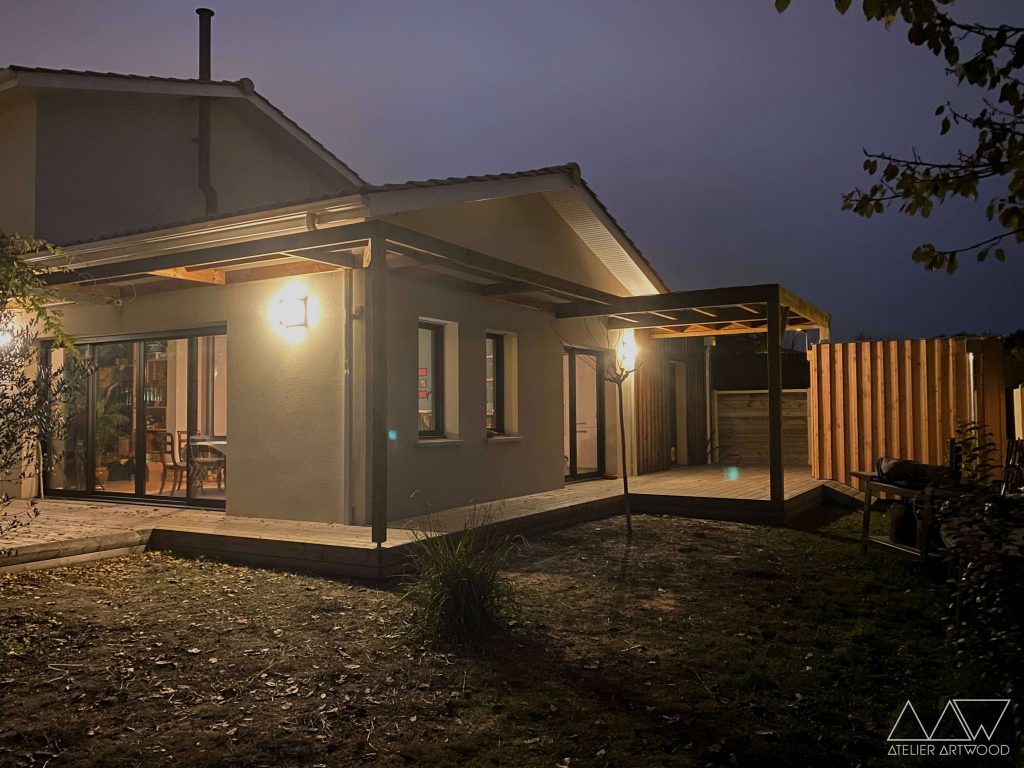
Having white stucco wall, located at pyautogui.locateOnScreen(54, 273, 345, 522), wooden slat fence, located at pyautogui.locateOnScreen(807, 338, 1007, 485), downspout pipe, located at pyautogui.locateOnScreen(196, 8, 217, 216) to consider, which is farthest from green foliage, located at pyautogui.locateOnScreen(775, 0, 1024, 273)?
downspout pipe, located at pyautogui.locateOnScreen(196, 8, 217, 216)

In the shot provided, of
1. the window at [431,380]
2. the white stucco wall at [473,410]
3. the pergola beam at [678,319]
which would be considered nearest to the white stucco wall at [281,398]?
the white stucco wall at [473,410]

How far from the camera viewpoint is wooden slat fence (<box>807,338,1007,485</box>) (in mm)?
10180

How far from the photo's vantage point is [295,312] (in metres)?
8.00

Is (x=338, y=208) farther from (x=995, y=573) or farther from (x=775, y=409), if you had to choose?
(x=995, y=573)

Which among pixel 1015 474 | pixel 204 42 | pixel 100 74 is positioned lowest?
pixel 1015 474

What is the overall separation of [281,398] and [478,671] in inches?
186

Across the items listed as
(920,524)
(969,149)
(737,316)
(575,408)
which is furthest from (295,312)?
(969,149)

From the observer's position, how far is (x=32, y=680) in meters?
4.12

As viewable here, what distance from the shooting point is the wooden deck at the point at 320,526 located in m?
6.60

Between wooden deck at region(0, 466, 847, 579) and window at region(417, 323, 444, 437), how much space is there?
3.36ft

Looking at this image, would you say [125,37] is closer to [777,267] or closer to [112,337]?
[112,337]

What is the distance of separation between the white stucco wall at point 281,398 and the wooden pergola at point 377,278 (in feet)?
0.90

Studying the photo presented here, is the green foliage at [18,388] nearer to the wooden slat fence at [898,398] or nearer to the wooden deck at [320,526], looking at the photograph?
the wooden deck at [320,526]

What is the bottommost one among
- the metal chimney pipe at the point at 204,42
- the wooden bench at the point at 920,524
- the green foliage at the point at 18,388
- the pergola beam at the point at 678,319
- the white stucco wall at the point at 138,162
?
the wooden bench at the point at 920,524
